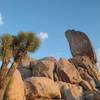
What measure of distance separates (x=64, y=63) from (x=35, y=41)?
12.8 metres

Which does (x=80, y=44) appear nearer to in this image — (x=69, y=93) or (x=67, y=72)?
(x=67, y=72)

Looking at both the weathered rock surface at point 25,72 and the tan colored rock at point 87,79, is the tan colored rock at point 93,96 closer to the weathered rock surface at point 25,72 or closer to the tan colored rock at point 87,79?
the tan colored rock at point 87,79

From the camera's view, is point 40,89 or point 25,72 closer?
point 40,89

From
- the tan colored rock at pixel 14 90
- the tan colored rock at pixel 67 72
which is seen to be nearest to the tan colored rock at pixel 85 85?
the tan colored rock at pixel 67 72

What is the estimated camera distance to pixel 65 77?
Result: 2983 cm

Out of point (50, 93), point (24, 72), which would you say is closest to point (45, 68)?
point (24, 72)

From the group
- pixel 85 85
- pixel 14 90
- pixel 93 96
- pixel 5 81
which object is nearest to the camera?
pixel 5 81

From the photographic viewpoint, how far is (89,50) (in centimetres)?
3772

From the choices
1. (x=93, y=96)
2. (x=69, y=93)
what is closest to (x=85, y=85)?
(x=69, y=93)

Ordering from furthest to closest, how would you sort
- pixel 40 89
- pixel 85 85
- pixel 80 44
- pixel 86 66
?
pixel 80 44
pixel 86 66
pixel 85 85
pixel 40 89

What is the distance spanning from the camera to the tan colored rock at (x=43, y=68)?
28.6 metres

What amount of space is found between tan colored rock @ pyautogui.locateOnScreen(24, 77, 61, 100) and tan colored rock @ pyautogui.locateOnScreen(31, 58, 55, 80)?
413 centimetres

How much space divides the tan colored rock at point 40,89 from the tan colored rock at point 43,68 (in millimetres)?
4133

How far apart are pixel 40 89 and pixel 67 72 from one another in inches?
289
